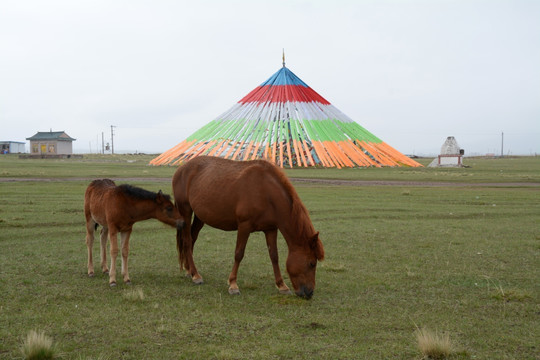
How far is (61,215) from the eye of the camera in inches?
643

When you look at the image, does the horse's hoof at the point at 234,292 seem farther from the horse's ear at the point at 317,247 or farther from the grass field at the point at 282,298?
the horse's ear at the point at 317,247

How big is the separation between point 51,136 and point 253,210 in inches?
3792

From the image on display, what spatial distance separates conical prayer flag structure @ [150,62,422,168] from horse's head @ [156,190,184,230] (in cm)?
4026

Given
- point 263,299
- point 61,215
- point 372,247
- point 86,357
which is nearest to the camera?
point 86,357

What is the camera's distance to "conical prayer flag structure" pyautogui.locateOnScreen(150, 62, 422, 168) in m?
52.1

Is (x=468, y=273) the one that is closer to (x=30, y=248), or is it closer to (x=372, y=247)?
(x=372, y=247)

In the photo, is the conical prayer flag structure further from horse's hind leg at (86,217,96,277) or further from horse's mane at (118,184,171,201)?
horse's mane at (118,184,171,201)

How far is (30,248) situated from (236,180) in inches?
235

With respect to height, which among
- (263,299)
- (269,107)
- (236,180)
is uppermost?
(269,107)

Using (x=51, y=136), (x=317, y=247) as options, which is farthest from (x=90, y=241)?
(x=51, y=136)

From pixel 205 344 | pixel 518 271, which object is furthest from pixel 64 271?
pixel 518 271

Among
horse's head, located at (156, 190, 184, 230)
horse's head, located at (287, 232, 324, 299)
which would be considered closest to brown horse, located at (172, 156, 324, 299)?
horse's head, located at (287, 232, 324, 299)

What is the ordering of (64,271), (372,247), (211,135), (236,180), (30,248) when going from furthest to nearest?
(211,135) < (372,247) < (30,248) < (64,271) < (236,180)

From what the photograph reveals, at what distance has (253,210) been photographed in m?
7.81
